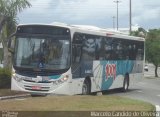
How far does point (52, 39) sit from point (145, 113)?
10.0 m

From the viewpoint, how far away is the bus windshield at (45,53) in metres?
22.3

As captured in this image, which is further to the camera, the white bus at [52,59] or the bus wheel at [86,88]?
the bus wheel at [86,88]

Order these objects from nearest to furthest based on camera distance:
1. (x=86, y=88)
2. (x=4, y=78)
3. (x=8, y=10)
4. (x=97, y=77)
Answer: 1. (x=86, y=88)
2. (x=97, y=77)
3. (x=4, y=78)
4. (x=8, y=10)

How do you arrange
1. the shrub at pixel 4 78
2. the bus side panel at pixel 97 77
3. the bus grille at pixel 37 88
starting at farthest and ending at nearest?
the shrub at pixel 4 78
the bus side panel at pixel 97 77
the bus grille at pixel 37 88

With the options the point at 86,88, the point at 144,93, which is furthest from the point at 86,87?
the point at 144,93

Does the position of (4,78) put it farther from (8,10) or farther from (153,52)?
(153,52)

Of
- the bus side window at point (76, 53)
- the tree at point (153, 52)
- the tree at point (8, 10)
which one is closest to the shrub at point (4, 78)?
the tree at point (8, 10)

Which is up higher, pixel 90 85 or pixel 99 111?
pixel 99 111

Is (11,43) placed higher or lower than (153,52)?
higher

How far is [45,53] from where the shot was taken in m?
22.3

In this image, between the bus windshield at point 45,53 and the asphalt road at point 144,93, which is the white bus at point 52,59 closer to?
the bus windshield at point 45,53

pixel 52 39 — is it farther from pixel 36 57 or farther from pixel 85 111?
pixel 85 111

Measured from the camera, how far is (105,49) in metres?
27.2

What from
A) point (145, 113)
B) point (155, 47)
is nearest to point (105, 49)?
point (145, 113)
